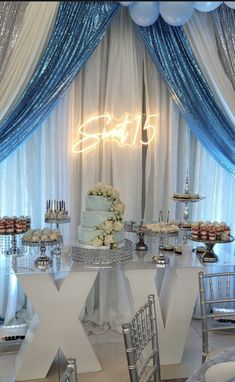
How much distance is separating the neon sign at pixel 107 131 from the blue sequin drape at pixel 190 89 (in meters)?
0.36

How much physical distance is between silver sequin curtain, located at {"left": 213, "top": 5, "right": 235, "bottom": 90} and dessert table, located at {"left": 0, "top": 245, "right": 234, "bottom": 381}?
1.60m

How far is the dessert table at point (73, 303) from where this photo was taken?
98.9 inches

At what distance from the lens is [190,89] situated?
10.9 ft

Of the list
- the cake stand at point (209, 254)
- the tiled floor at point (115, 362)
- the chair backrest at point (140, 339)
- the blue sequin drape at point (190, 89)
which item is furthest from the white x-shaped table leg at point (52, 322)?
the blue sequin drape at point (190, 89)

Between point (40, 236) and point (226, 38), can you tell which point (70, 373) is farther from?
point (226, 38)

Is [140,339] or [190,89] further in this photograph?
[190,89]

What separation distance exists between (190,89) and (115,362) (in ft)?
7.04

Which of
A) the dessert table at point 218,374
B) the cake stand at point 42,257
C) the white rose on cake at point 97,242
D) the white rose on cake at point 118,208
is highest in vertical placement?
the white rose on cake at point 118,208

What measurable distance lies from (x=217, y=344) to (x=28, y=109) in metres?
2.27

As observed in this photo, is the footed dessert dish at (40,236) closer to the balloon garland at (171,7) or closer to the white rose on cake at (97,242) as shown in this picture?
the white rose on cake at (97,242)

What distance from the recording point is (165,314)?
2.74 metres

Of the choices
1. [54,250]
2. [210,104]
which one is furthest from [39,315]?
[210,104]

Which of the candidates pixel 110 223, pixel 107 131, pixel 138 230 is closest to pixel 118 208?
pixel 110 223

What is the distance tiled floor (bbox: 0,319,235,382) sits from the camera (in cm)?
262
